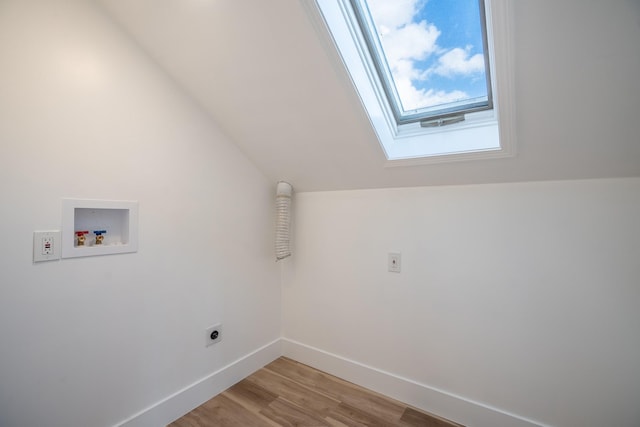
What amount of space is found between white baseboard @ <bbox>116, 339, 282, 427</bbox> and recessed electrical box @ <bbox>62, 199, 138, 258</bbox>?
0.83 m

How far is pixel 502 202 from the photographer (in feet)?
4.90

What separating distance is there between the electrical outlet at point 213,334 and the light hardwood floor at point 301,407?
0.33 metres

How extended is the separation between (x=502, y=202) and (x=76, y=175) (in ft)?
6.54

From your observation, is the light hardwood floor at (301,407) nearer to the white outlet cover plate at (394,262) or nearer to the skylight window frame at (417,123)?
the white outlet cover plate at (394,262)

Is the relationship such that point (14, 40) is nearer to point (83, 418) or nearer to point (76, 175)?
point (76, 175)

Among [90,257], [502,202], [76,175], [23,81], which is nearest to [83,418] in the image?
[90,257]

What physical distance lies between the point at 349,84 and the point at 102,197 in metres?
1.24

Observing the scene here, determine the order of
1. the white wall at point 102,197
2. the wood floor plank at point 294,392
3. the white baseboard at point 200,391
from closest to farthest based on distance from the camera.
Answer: the white wall at point 102,197
the white baseboard at point 200,391
the wood floor plank at point 294,392

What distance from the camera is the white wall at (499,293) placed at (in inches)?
49.8

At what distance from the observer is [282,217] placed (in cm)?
210

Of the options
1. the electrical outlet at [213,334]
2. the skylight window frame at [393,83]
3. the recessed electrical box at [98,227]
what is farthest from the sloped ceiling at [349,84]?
the electrical outlet at [213,334]

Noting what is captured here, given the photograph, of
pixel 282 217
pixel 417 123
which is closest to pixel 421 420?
pixel 282 217

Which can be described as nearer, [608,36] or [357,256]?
[608,36]

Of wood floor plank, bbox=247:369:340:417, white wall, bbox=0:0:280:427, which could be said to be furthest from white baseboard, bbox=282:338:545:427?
white wall, bbox=0:0:280:427
